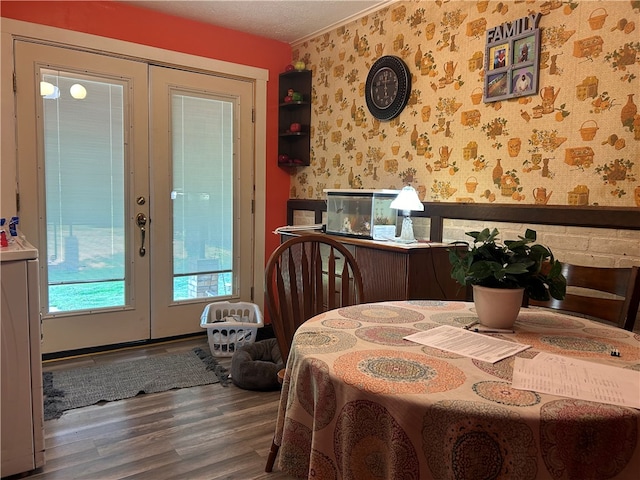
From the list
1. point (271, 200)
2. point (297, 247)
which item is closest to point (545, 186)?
point (297, 247)

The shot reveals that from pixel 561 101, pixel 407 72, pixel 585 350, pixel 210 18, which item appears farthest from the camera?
pixel 210 18

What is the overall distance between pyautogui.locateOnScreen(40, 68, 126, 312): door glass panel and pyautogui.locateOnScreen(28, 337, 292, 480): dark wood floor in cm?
103

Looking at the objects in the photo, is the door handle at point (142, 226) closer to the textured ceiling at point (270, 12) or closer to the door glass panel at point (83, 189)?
the door glass panel at point (83, 189)

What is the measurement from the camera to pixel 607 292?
1715 mm

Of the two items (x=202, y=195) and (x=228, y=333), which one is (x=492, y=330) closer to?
(x=228, y=333)

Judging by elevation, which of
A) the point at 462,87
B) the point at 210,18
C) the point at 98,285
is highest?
the point at 210,18

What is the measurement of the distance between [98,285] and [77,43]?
1571mm

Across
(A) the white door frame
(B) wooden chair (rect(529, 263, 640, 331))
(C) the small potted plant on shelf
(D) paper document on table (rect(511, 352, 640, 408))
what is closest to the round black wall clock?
(A) the white door frame

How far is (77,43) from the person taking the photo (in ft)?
9.74

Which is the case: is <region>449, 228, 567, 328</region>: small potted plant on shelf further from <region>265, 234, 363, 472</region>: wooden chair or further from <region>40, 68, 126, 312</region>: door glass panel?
<region>40, 68, 126, 312</region>: door glass panel

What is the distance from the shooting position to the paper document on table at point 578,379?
89 centimetres

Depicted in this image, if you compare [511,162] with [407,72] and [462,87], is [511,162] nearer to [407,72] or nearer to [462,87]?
[462,87]

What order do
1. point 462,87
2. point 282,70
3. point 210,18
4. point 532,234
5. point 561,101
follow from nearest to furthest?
1. point 532,234
2. point 561,101
3. point 462,87
4. point 210,18
5. point 282,70

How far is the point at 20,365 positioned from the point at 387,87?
8.07ft
